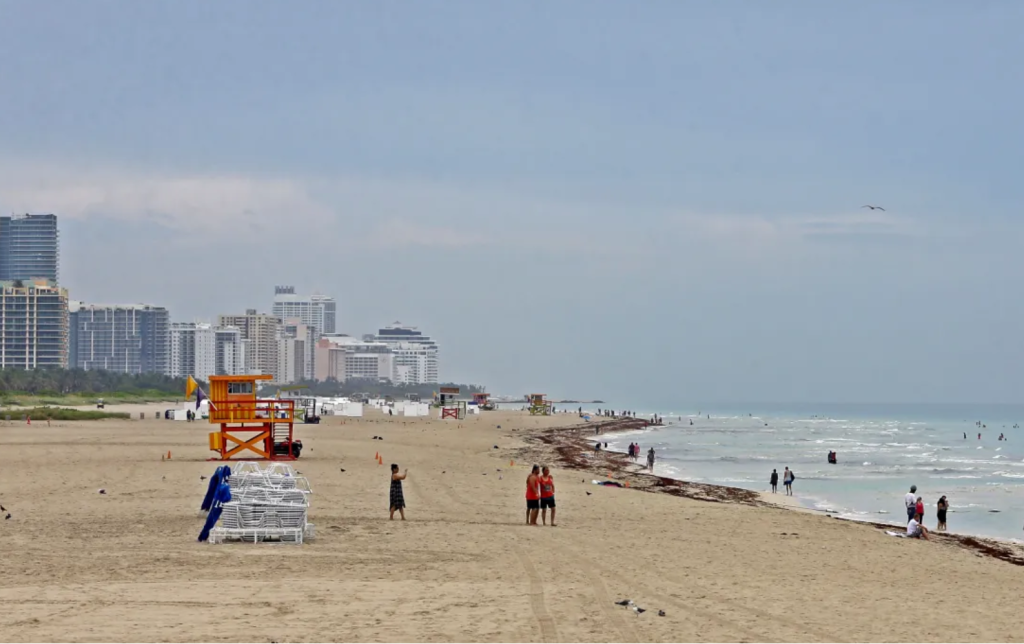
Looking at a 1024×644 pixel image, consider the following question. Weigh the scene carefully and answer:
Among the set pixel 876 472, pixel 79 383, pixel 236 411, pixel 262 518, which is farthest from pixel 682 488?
pixel 79 383

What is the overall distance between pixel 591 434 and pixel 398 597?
255 feet

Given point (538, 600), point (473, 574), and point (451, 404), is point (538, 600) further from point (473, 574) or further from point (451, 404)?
point (451, 404)

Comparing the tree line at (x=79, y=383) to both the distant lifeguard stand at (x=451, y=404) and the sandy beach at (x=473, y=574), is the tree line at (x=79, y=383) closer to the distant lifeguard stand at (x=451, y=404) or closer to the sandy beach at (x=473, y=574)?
the distant lifeguard stand at (x=451, y=404)

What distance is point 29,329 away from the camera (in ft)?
625

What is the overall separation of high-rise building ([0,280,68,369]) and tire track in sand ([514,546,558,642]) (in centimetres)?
19031

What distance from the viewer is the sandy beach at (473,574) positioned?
1084 cm

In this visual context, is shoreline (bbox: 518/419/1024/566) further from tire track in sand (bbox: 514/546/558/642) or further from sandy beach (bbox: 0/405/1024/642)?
tire track in sand (bbox: 514/546/558/642)

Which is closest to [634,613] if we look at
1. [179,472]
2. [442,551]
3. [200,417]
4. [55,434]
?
[442,551]

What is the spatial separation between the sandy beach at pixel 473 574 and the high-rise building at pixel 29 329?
584 feet

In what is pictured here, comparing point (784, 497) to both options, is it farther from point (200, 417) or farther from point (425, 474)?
point (200, 417)

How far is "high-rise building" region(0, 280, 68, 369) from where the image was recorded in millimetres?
190250

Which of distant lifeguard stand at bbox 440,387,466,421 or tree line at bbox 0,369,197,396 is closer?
distant lifeguard stand at bbox 440,387,466,421

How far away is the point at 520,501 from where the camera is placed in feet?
82.7

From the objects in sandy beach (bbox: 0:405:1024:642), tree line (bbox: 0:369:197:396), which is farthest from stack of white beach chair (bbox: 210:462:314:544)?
tree line (bbox: 0:369:197:396)
